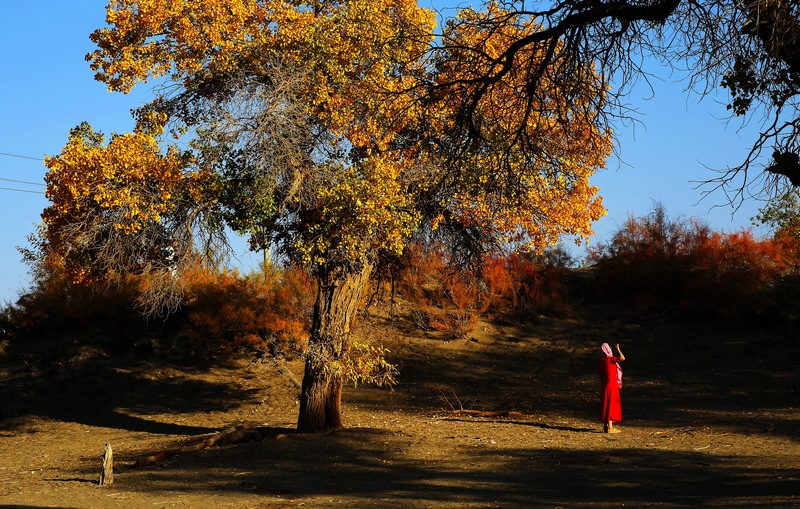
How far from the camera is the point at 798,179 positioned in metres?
7.87

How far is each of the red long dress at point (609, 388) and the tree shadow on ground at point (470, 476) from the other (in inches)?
65.3

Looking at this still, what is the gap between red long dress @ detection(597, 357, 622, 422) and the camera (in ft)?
48.4

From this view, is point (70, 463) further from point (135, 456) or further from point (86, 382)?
point (86, 382)

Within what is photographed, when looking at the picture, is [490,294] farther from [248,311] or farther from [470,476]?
[470,476]

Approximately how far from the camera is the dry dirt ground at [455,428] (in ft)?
35.6

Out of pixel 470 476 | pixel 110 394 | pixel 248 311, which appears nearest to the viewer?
pixel 470 476

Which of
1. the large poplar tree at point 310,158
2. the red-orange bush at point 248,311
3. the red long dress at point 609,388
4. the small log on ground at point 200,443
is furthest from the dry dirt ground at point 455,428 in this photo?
the large poplar tree at point 310,158

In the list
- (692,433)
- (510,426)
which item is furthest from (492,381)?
(692,433)

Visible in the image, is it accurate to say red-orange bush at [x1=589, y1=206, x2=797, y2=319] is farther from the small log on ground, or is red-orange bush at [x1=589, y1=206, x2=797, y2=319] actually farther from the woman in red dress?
the small log on ground

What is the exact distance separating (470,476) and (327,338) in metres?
4.31

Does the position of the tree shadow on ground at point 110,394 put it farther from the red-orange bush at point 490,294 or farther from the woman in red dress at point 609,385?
the woman in red dress at point 609,385

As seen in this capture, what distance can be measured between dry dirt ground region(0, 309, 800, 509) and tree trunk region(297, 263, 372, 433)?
534 mm

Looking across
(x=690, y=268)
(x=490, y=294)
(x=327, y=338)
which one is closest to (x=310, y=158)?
(x=327, y=338)

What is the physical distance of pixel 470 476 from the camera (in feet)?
38.2
